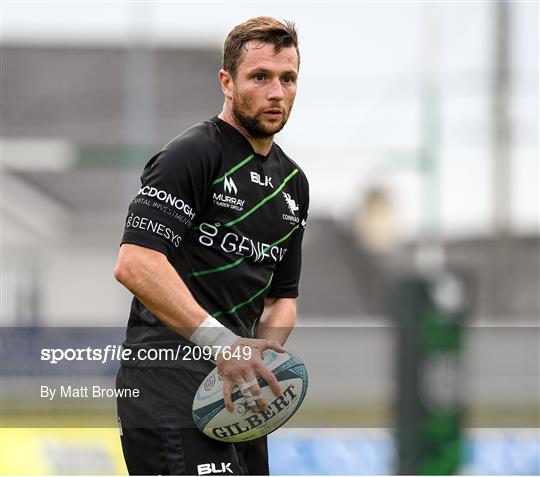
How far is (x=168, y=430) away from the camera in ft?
13.3

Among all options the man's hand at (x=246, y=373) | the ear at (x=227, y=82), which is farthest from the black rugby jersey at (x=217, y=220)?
the man's hand at (x=246, y=373)

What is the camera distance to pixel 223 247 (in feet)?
13.1

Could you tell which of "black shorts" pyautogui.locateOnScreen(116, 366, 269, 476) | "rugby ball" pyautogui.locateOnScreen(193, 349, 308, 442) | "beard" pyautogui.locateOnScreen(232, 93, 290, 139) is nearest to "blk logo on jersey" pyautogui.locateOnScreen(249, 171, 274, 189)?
"beard" pyautogui.locateOnScreen(232, 93, 290, 139)

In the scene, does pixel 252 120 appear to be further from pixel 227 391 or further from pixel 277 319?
pixel 227 391

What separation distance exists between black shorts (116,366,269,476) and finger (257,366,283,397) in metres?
0.26

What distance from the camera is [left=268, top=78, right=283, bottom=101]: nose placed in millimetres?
3926

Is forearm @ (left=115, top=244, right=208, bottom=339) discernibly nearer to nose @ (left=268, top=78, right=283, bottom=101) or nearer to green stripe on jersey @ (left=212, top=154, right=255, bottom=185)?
green stripe on jersey @ (left=212, top=154, right=255, bottom=185)

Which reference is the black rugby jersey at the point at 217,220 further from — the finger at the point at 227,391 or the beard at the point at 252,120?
the finger at the point at 227,391

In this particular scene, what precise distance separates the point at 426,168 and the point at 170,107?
7.95 metres

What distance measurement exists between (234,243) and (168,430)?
2.33 feet

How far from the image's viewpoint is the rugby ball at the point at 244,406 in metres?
3.95

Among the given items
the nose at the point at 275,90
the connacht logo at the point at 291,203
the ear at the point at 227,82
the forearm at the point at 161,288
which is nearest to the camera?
the forearm at the point at 161,288
